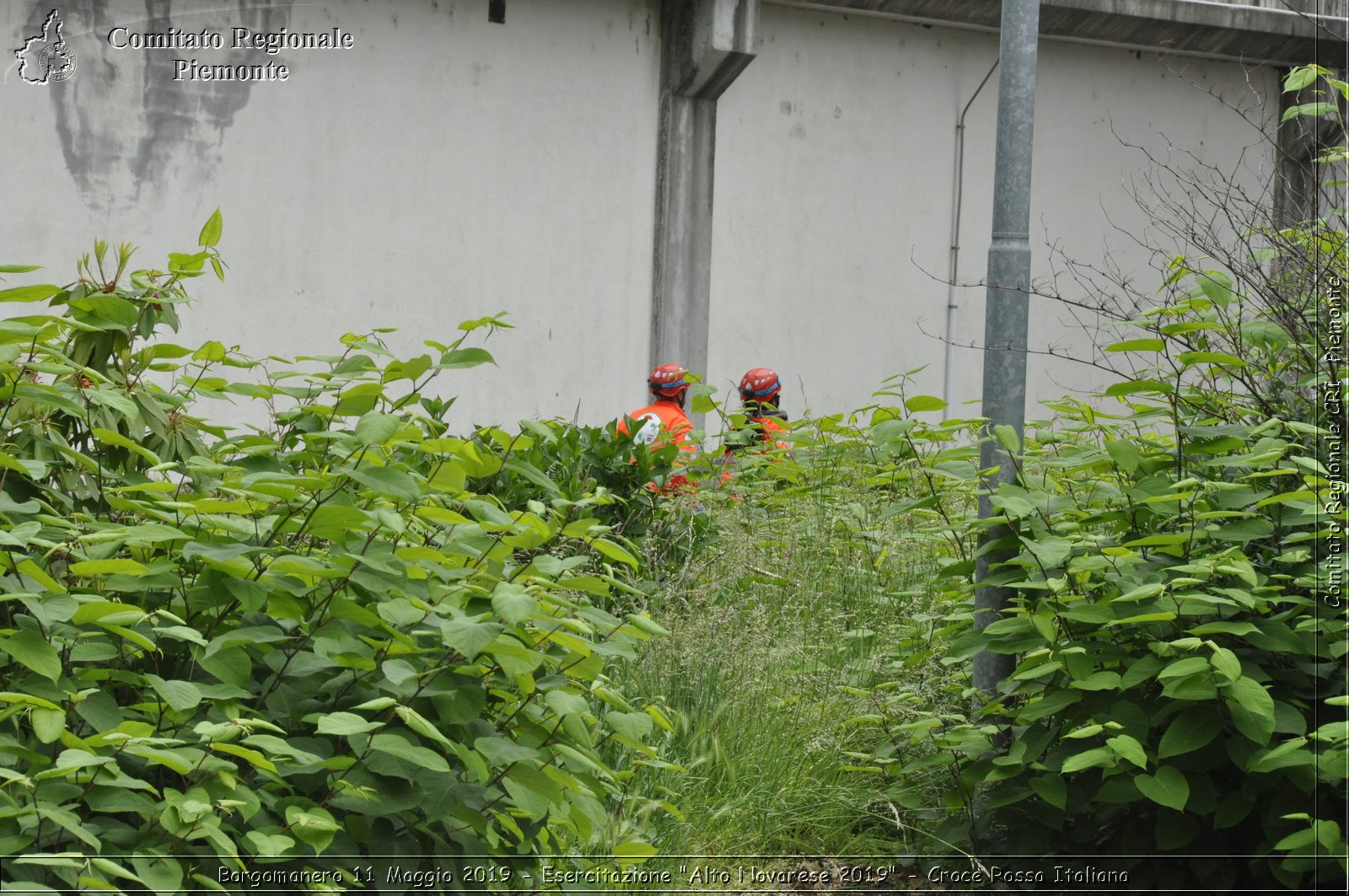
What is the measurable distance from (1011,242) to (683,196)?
7.84 meters

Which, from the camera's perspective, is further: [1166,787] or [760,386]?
[760,386]

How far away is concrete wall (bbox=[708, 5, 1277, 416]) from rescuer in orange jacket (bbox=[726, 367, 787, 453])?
3256 millimetres

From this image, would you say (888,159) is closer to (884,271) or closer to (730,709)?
(884,271)

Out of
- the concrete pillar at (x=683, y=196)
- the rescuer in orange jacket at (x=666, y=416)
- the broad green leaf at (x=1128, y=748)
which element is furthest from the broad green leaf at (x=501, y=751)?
the concrete pillar at (x=683, y=196)

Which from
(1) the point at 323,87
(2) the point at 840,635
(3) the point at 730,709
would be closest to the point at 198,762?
(3) the point at 730,709

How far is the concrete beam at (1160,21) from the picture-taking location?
40.3ft

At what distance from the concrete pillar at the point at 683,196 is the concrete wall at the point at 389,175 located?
152 mm

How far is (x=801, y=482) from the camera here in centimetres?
645

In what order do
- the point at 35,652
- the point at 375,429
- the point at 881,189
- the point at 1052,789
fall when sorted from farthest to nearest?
the point at 881,189, the point at 1052,789, the point at 375,429, the point at 35,652

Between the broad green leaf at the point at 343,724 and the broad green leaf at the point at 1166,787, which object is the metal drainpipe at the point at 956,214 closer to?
the broad green leaf at the point at 1166,787

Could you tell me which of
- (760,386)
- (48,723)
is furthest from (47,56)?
(48,723)

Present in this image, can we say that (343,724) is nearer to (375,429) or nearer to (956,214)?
(375,429)

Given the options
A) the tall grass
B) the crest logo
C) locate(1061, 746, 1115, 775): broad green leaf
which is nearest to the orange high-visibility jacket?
the tall grass

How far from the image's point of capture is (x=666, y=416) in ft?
24.1
